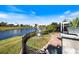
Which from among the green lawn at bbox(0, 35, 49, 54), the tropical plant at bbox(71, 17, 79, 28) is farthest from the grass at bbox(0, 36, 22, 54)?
the tropical plant at bbox(71, 17, 79, 28)

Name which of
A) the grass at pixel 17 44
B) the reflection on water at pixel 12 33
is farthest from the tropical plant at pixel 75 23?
the reflection on water at pixel 12 33

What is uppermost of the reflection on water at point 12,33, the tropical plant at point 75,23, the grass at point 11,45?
the tropical plant at point 75,23

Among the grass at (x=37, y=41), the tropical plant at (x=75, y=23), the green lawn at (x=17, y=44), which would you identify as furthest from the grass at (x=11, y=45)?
the tropical plant at (x=75, y=23)

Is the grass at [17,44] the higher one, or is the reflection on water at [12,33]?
the reflection on water at [12,33]

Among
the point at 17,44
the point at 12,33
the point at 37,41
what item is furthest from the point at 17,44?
the point at 37,41

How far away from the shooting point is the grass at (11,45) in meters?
3.59

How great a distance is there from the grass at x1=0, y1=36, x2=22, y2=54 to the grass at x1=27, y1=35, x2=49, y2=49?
0.47ft

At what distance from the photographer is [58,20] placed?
3.57 m

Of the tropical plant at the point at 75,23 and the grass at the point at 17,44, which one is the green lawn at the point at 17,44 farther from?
the tropical plant at the point at 75,23

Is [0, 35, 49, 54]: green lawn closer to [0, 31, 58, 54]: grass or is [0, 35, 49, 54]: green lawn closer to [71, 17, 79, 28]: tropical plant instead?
[0, 31, 58, 54]: grass

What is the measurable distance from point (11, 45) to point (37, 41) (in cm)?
34

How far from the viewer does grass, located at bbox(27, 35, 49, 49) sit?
361 cm

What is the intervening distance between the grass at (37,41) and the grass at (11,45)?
14 centimetres

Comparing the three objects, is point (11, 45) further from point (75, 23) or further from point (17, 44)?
point (75, 23)
